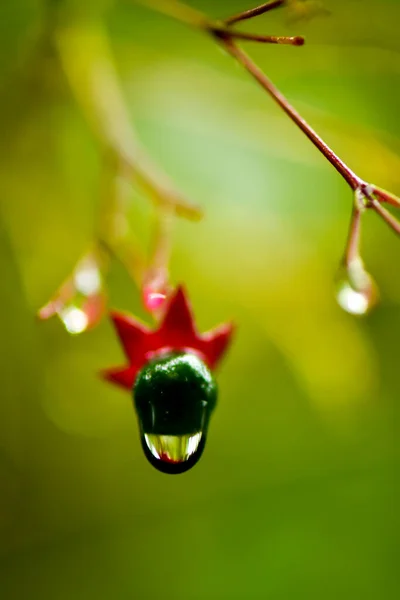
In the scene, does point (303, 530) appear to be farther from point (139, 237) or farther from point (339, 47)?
point (339, 47)

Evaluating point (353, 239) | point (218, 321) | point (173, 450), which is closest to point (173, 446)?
point (173, 450)

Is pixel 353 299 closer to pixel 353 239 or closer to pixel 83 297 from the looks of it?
pixel 353 239

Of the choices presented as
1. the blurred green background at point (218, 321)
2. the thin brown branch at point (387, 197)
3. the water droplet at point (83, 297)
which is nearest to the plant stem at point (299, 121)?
the thin brown branch at point (387, 197)

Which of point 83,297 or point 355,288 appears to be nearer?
point 355,288

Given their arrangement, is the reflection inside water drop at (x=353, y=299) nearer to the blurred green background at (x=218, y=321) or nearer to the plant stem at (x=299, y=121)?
the plant stem at (x=299, y=121)

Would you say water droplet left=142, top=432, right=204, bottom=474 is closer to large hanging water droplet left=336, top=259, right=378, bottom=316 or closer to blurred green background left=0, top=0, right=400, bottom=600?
large hanging water droplet left=336, top=259, right=378, bottom=316

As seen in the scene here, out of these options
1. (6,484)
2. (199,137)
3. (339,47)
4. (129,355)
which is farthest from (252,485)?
(129,355)
